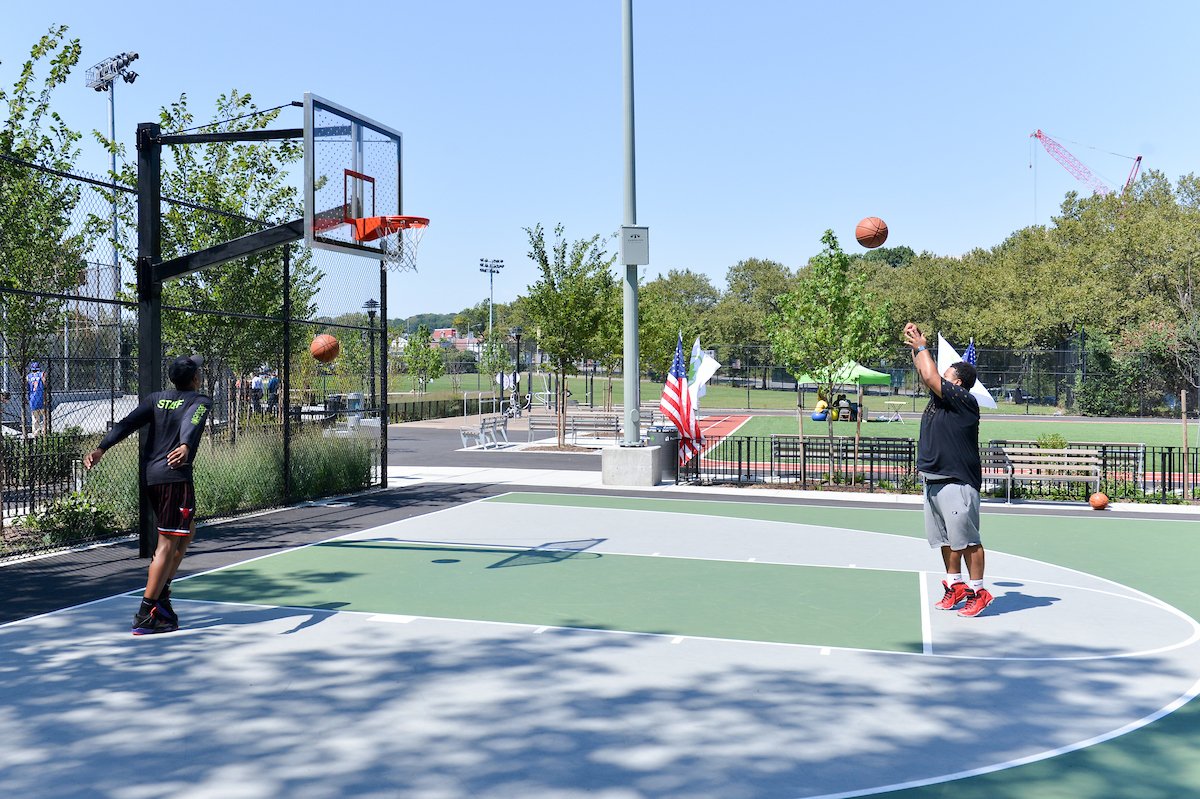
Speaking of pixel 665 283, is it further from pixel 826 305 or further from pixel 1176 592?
pixel 1176 592

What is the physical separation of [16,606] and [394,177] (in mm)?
7160

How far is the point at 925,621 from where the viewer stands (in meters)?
8.33

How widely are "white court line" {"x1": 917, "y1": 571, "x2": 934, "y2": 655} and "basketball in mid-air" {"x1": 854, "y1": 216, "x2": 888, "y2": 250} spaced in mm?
8918

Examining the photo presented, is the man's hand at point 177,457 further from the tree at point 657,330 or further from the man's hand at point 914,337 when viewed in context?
the tree at point 657,330

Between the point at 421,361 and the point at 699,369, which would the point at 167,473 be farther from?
the point at 421,361

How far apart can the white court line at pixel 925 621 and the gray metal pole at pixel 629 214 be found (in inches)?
349

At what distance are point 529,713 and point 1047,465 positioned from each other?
Result: 520 inches

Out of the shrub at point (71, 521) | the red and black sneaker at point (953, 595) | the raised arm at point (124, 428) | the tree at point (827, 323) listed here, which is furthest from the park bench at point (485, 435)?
the red and black sneaker at point (953, 595)

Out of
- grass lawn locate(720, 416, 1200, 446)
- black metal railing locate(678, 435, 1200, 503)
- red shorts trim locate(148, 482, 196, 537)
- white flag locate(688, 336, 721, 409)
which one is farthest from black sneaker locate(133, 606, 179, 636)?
grass lawn locate(720, 416, 1200, 446)

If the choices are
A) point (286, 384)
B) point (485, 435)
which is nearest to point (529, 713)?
point (286, 384)

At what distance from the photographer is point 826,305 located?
19141 millimetres

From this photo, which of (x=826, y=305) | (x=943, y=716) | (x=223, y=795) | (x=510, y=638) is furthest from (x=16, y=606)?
(x=826, y=305)

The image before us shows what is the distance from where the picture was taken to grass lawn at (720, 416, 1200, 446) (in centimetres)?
3294

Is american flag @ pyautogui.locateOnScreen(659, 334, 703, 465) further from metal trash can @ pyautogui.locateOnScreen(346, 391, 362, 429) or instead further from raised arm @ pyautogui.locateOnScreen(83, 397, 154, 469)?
raised arm @ pyautogui.locateOnScreen(83, 397, 154, 469)
